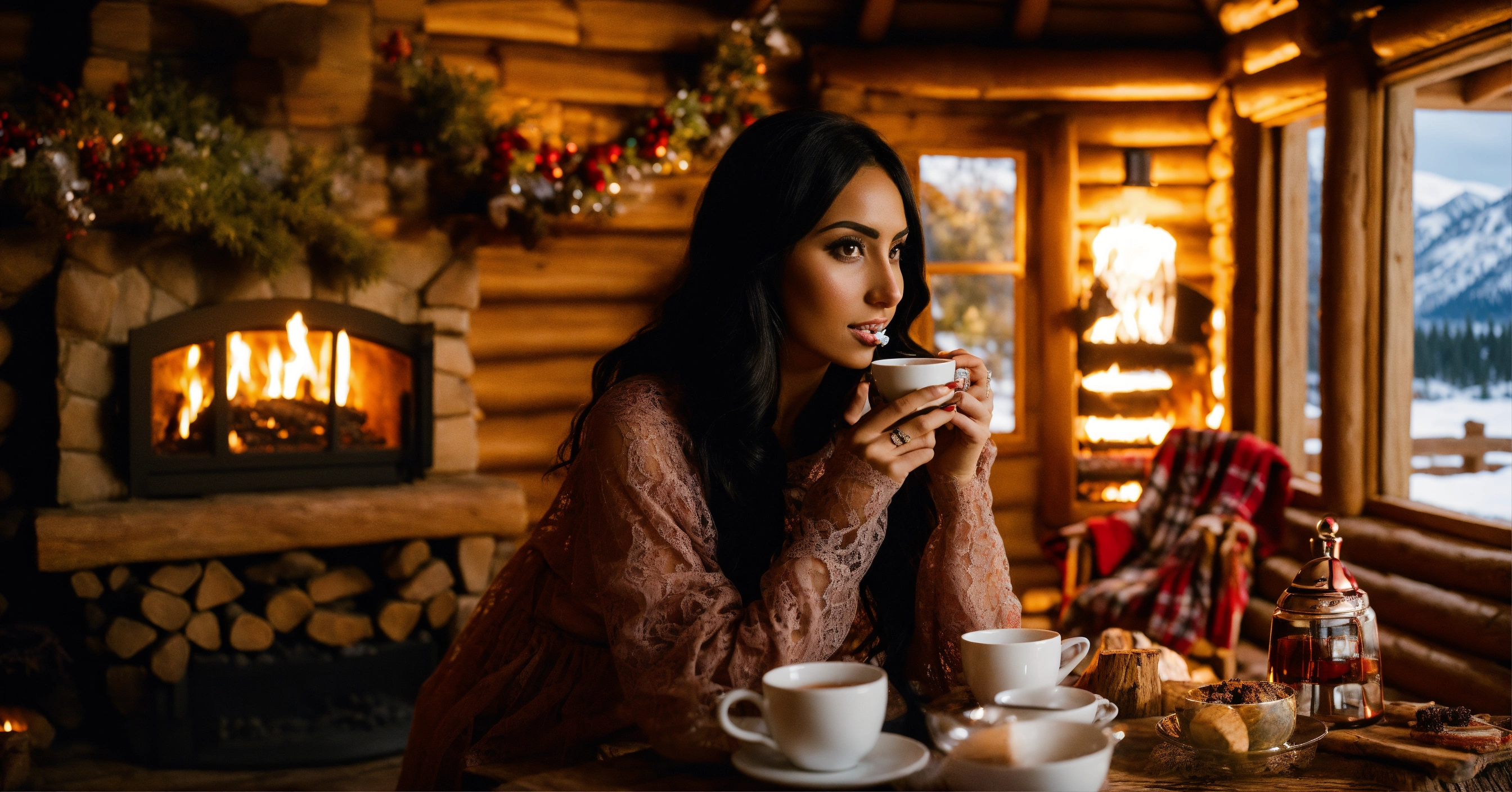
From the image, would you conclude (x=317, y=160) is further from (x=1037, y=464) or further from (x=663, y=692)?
(x=1037, y=464)

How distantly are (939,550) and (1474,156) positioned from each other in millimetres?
3786

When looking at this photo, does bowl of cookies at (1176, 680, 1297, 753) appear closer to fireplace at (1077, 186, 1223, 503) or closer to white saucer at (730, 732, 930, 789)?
white saucer at (730, 732, 930, 789)

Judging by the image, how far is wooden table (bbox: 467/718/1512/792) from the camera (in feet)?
4.40

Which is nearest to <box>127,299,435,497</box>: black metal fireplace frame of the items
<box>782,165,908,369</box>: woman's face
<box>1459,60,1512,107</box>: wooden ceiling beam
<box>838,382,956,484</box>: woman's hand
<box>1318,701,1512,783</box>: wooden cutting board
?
<box>782,165,908,369</box>: woman's face

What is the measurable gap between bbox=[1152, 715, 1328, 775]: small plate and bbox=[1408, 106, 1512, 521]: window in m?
3.47

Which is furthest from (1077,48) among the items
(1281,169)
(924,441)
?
(924,441)

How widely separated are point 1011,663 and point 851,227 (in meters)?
0.80

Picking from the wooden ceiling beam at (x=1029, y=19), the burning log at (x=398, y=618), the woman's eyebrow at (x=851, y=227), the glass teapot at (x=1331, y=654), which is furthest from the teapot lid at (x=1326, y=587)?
the wooden ceiling beam at (x=1029, y=19)

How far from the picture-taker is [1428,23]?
411 cm

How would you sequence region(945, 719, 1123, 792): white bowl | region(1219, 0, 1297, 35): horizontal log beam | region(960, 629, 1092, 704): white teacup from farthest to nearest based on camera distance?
1. region(1219, 0, 1297, 35): horizontal log beam
2. region(960, 629, 1092, 704): white teacup
3. region(945, 719, 1123, 792): white bowl

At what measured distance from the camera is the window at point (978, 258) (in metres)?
5.86

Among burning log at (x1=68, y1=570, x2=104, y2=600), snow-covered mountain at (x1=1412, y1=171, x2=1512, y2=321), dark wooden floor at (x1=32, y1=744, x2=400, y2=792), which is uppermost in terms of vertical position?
snow-covered mountain at (x1=1412, y1=171, x2=1512, y2=321)

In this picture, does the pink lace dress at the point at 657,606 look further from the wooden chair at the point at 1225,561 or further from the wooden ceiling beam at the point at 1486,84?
the wooden ceiling beam at the point at 1486,84

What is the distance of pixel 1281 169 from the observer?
17.7 feet
